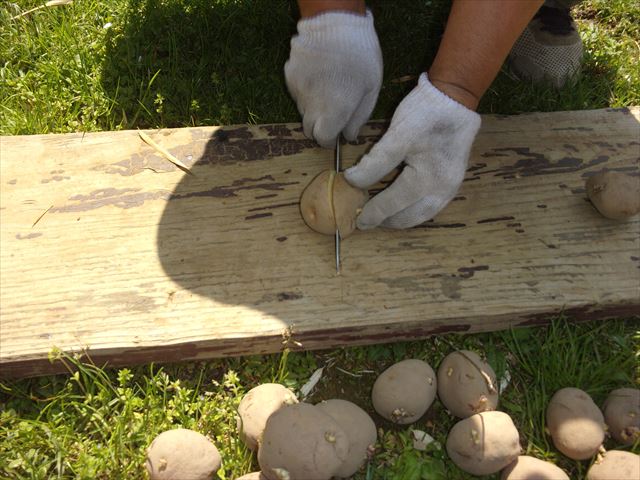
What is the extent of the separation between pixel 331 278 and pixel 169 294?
54cm

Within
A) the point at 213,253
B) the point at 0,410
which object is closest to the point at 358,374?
the point at 213,253

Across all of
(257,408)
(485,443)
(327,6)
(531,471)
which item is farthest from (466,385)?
(327,6)

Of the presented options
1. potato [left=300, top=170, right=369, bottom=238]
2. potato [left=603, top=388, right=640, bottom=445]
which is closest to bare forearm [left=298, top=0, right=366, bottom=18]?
potato [left=300, top=170, right=369, bottom=238]

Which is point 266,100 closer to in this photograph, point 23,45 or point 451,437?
point 23,45

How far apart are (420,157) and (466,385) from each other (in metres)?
0.73

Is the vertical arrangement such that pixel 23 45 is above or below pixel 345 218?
above

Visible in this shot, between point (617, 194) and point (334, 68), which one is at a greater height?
point (334, 68)

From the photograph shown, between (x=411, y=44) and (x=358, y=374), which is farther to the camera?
(x=411, y=44)

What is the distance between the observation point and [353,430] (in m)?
1.76

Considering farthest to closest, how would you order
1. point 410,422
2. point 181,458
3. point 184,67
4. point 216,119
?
1. point 184,67
2. point 216,119
3. point 410,422
4. point 181,458

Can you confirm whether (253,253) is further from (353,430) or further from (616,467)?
(616,467)

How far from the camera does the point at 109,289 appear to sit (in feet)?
6.45

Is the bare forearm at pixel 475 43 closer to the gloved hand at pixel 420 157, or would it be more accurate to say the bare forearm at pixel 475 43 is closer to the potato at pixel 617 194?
the gloved hand at pixel 420 157

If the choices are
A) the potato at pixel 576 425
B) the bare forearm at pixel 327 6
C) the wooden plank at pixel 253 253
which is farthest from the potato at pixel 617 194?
the bare forearm at pixel 327 6
